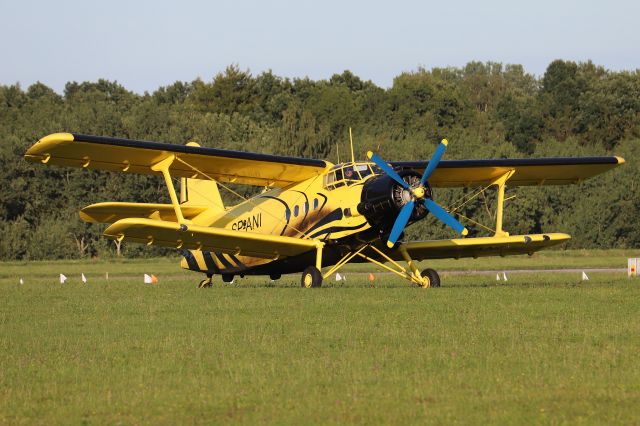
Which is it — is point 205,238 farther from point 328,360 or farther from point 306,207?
point 328,360

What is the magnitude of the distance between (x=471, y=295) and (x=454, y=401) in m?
12.9

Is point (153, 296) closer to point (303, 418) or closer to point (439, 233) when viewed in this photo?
point (303, 418)

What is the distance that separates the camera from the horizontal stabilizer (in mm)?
31062

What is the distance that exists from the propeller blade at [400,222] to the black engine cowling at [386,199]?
0.17 metres

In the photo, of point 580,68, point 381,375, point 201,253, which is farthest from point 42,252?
point 580,68

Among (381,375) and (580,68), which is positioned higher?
(580,68)

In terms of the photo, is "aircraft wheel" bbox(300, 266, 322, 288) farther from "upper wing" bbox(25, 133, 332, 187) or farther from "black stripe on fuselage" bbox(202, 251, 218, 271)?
"black stripe on fuselage" bbox(202, 251, 218, 271)

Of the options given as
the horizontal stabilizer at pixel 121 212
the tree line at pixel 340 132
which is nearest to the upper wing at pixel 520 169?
the horizontal stabilizer at pixel 121 212

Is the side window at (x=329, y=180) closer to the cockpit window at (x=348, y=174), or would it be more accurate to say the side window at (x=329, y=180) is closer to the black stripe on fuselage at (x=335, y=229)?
the cockpit window at (x=348, y=174)

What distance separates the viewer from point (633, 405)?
12.0m

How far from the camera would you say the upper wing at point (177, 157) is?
27391 millimetres

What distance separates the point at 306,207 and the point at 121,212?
5333mm

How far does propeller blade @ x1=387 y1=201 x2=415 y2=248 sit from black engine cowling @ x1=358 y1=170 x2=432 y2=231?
17 cm

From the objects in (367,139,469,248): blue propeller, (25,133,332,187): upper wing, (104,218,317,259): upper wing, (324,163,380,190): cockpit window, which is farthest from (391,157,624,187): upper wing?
(104,218,317,259): upper wing
